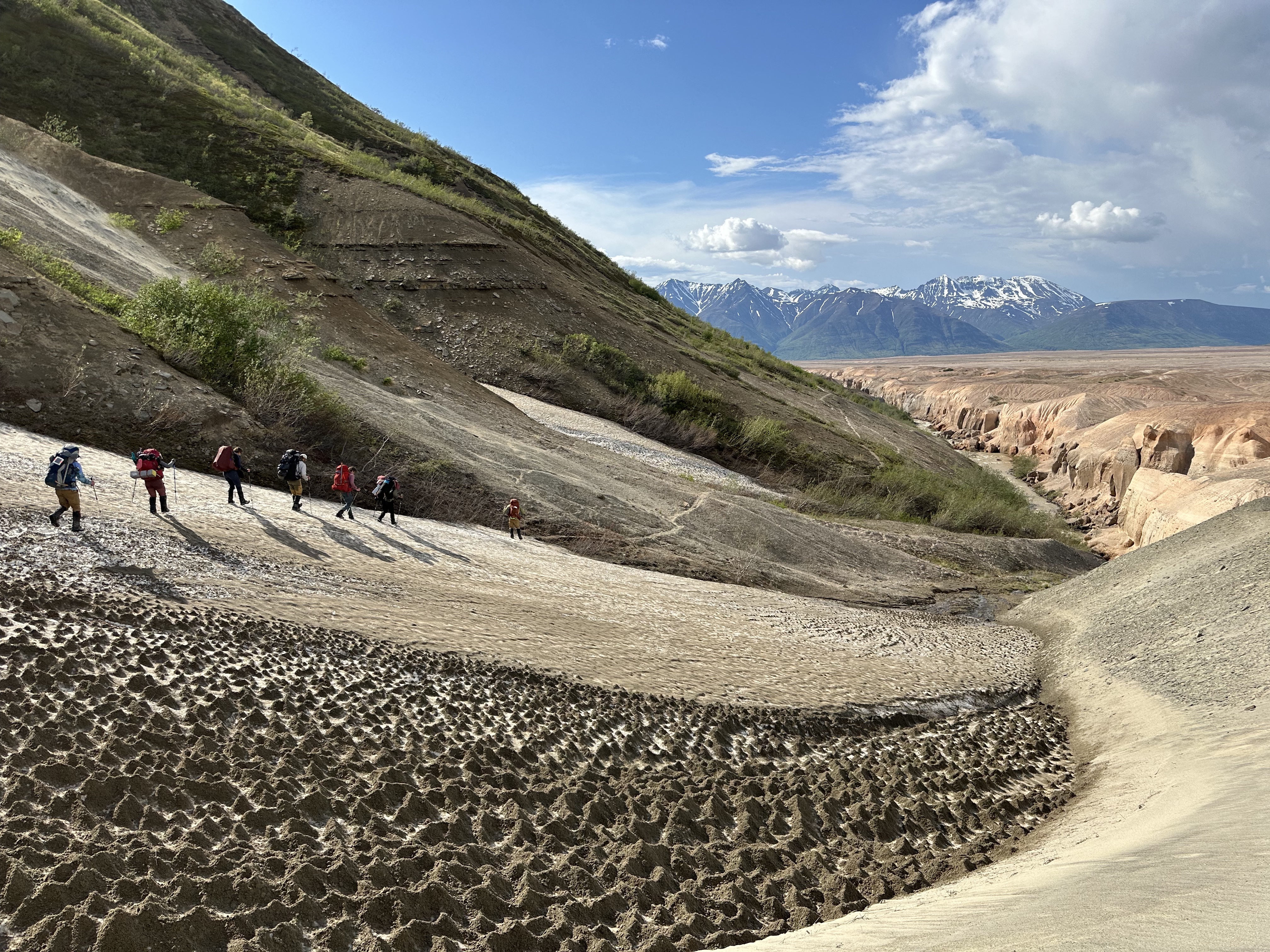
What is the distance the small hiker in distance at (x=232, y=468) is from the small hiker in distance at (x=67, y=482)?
306 cm

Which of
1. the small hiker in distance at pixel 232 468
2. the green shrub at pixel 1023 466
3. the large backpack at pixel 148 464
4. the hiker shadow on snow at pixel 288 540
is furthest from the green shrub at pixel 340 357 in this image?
the green shrub at pixel 1023 466

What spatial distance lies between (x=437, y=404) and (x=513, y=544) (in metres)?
8.48

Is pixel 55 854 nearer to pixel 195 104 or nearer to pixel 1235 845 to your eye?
pixel 1235 845

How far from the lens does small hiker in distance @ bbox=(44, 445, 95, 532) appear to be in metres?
10.1

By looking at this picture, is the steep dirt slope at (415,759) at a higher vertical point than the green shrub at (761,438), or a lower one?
lower

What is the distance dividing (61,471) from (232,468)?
3.52 meters

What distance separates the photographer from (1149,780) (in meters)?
10.1

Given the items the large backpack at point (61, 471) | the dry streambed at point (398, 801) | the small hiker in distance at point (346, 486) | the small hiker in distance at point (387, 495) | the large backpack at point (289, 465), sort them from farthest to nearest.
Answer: the small hiker in distance at point (387, 495) → the small hiker in distance at point (346, 486) → the large backpack at point (289, 465) → the large backpack at point (61, 471) → the dry streambed at point (398, 801)

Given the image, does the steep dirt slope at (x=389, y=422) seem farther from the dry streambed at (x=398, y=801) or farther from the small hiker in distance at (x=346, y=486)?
the dry streambed at (x=398, y=801)

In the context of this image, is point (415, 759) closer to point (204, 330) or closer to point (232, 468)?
point (232, 468)

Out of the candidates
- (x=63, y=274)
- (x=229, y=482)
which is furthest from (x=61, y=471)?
(x=63, y=274)

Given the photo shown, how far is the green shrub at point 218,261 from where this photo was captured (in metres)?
25.6

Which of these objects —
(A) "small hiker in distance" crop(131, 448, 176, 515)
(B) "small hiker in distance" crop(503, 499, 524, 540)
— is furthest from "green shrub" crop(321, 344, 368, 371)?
(A) "small hiker in distance" crop(131, 448, 176, 515)

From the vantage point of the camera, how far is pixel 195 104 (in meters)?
35.3
